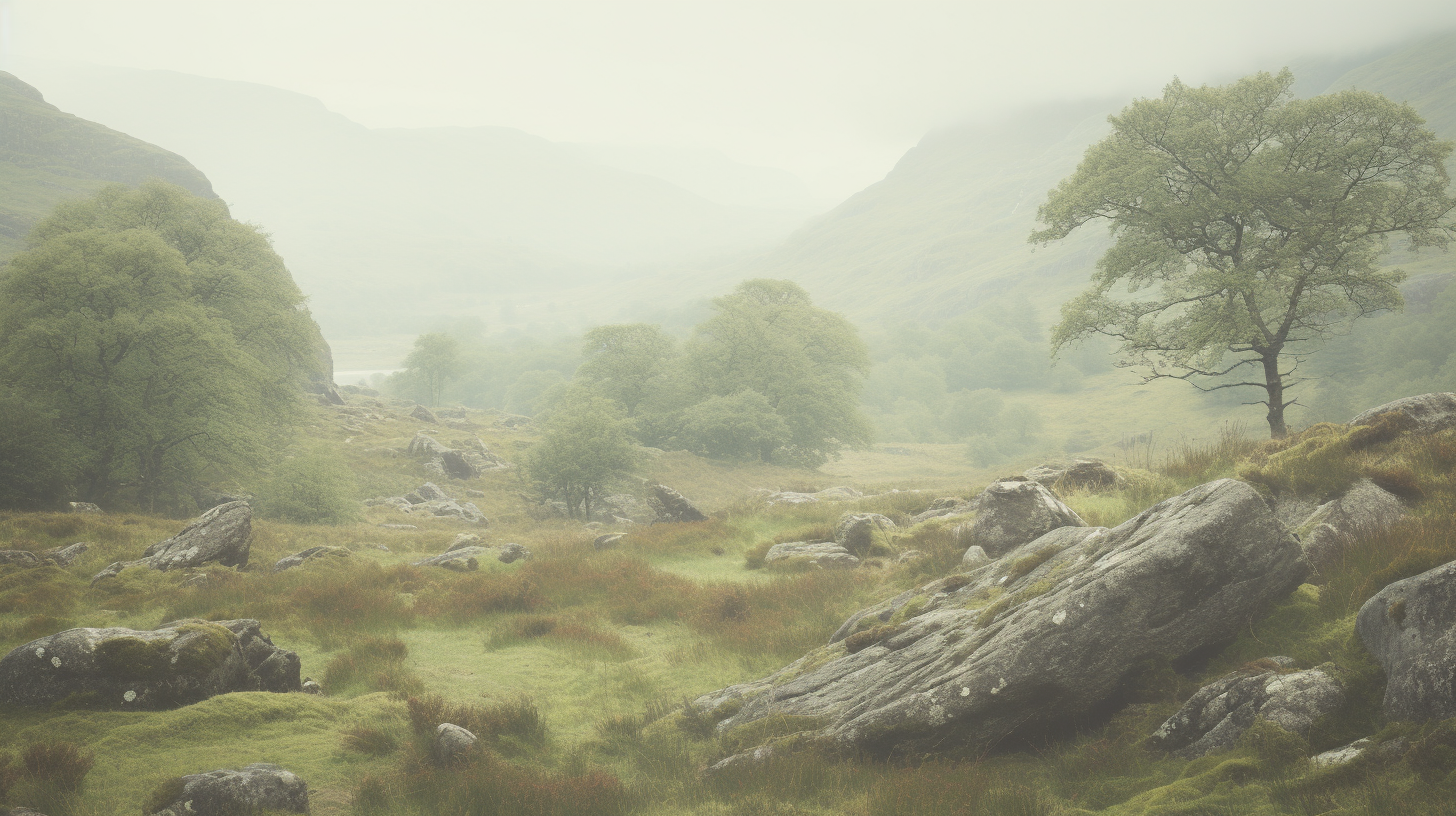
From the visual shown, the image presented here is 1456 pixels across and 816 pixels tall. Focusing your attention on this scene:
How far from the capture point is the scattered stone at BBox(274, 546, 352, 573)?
1773cm

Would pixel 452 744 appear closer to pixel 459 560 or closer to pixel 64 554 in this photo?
pixel 459 560

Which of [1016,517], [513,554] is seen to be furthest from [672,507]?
[1016,517]

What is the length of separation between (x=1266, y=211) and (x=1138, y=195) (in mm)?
3593

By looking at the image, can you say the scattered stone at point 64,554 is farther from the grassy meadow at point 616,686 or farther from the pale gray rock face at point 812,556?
the pale gray rock face at point 812,556

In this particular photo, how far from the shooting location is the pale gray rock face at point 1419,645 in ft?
15.4

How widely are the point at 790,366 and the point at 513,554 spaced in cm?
3847

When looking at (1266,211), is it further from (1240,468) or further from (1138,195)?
(1240,468)

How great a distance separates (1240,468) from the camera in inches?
431

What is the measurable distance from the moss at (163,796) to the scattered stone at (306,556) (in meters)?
13.1

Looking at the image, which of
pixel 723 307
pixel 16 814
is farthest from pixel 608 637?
pixel 723 307

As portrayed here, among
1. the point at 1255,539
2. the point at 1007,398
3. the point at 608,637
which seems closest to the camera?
the point at 1255,539

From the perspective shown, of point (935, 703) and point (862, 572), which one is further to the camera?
point (862, 572)

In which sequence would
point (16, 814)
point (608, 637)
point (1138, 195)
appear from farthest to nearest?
point (1138, 195)
point (608, 637)
point (16, 814)

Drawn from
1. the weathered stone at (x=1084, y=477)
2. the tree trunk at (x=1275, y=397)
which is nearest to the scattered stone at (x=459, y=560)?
the weathered stone at (x=1084, y=477)
